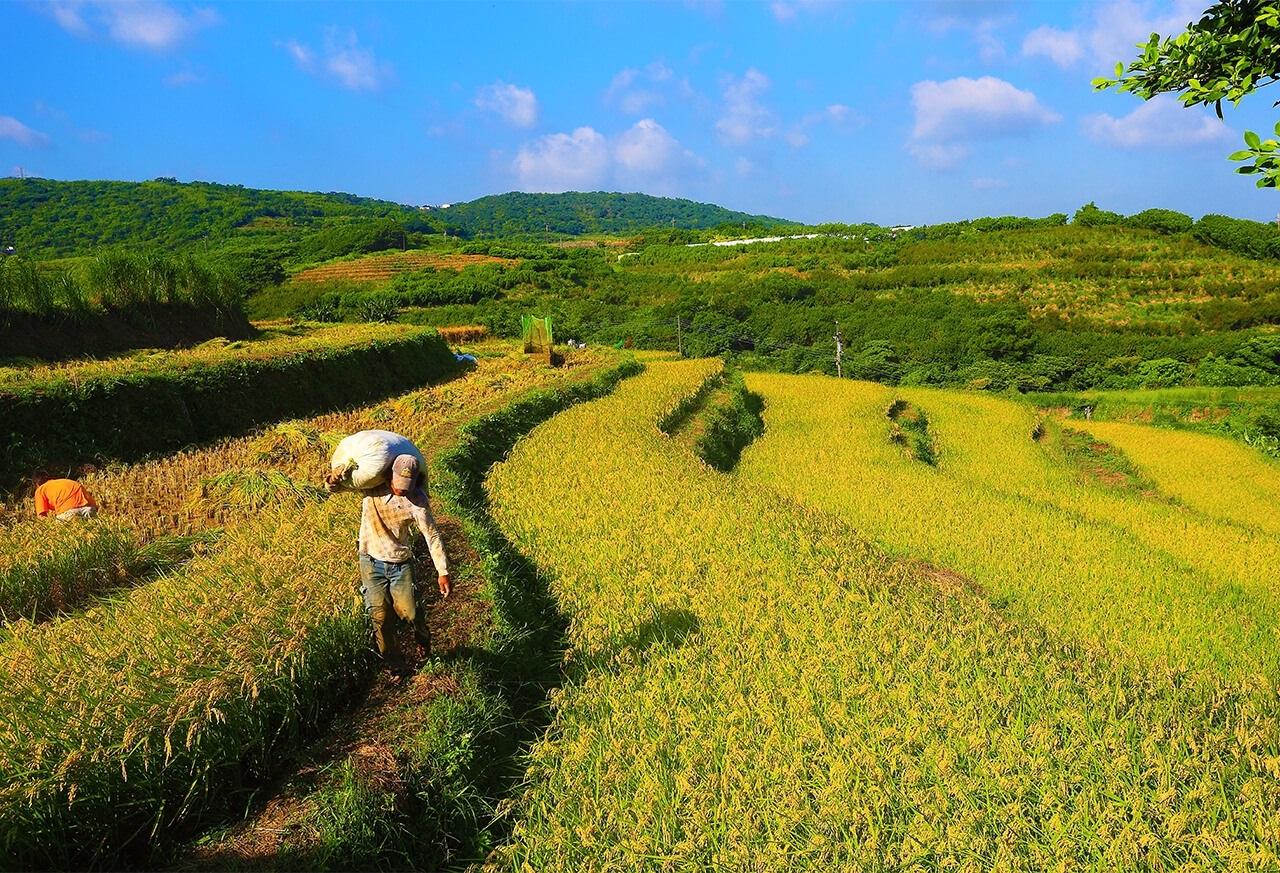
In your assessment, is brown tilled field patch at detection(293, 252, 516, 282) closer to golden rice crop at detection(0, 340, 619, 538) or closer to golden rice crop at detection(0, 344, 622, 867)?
golden rice crop at detection(0, 340, 619, 538)

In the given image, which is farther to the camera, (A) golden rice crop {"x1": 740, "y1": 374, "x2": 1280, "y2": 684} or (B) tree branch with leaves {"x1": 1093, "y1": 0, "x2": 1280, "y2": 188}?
(A) golden rice crop {"x1": 740, "y1": 374, "x2": 1280, "y2": 684}

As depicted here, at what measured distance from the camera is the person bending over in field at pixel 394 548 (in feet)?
10.8

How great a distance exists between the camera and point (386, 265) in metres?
48.1

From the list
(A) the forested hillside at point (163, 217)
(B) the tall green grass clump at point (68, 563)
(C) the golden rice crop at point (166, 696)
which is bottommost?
(B) the tall green grass clump at point (68, 563)

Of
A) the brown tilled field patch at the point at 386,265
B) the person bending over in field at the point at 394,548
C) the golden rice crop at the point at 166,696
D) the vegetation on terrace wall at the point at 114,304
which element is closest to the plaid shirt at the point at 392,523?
the person bending over in field at the point at 394,548

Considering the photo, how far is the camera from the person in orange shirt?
18.9 feet

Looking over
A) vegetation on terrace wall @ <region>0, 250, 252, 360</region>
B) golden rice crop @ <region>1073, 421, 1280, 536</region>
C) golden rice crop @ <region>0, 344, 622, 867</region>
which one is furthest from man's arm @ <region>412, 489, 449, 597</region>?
golden rice crop @ <region>1073, 421, 1280, 536</region>

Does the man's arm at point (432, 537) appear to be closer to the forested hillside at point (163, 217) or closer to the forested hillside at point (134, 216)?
the forested hillside at point (163, 217)

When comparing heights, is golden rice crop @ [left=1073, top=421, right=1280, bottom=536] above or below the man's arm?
below

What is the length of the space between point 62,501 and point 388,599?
437cm

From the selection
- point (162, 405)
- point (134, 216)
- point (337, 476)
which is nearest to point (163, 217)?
point (134, 216)

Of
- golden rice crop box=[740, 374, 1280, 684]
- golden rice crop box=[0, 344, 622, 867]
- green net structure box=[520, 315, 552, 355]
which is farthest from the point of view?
green net structure box=[520, 315, 552, 355]

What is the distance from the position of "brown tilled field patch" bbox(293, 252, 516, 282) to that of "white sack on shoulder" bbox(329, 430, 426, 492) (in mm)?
44653

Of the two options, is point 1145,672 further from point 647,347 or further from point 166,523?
point 647,347
